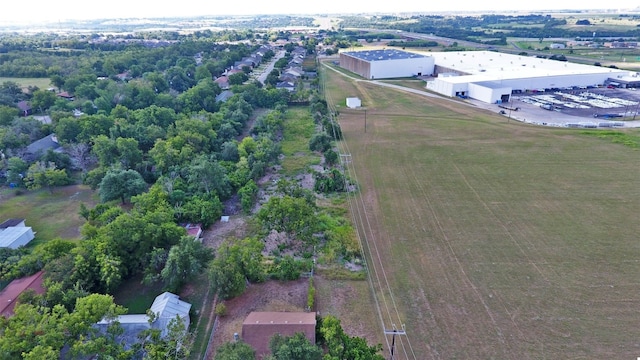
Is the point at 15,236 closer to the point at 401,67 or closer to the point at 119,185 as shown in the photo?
the point at 119,185

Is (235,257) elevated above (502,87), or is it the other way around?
(502,87)

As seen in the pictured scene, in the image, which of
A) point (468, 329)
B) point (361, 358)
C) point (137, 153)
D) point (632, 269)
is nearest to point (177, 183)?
point (137, 153)

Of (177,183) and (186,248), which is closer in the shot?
(186,248)

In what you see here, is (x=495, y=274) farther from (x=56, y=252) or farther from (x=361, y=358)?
(x=56, y=252)

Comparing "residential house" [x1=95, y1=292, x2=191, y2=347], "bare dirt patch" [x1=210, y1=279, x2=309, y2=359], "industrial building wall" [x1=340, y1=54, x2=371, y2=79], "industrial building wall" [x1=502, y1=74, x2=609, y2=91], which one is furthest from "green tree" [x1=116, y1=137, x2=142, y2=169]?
"industrial building wall" [x1=502, y1=74, x2=609, y2=91]

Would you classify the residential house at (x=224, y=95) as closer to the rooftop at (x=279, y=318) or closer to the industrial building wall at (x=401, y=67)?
the industrial building wall at (x=401, y=67)

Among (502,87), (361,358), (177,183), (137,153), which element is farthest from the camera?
(502,87)

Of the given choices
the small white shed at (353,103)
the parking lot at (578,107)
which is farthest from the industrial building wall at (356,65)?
the parking lot at (578,107)

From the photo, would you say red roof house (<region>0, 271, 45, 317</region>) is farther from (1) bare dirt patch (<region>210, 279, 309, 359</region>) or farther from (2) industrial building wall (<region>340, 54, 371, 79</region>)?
(2) industrial building wall (<region>340, 54, 371, 79</region>)
